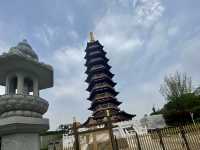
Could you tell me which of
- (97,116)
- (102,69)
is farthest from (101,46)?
(97,116)

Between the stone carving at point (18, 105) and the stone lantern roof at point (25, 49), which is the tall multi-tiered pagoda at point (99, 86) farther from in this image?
the stone carving at point (18, 105)

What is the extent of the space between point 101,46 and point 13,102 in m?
35.9

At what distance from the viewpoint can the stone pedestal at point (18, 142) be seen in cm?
345

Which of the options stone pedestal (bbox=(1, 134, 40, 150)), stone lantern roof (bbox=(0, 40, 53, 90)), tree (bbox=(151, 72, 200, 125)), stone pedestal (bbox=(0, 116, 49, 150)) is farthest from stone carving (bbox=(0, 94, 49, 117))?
tree (bbox=(151, 72, 200, 125))

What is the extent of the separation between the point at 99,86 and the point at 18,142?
30.2 metres

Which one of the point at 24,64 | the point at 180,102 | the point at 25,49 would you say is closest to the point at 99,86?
the point at 180,102

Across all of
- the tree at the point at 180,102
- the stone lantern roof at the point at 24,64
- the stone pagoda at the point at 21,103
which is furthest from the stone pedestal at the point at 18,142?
the tree at the point at 180,102

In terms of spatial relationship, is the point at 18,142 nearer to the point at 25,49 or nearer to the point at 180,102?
the point at 25,49

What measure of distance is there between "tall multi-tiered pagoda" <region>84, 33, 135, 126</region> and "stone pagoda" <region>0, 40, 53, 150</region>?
2621cm

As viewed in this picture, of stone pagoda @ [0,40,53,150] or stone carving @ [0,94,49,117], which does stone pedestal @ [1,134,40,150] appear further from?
stone carving @ [0,94,49,117]

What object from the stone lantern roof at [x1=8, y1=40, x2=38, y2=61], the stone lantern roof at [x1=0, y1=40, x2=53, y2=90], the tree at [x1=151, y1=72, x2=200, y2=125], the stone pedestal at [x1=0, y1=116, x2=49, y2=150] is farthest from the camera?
the tree at [x1=151, y1=72, x2=200, y2=125]

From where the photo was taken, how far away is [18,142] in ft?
11.4

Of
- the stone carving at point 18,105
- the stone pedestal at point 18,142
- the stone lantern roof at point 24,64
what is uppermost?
the stone lantern roof at point 24,64

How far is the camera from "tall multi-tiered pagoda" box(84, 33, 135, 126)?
103 ft
